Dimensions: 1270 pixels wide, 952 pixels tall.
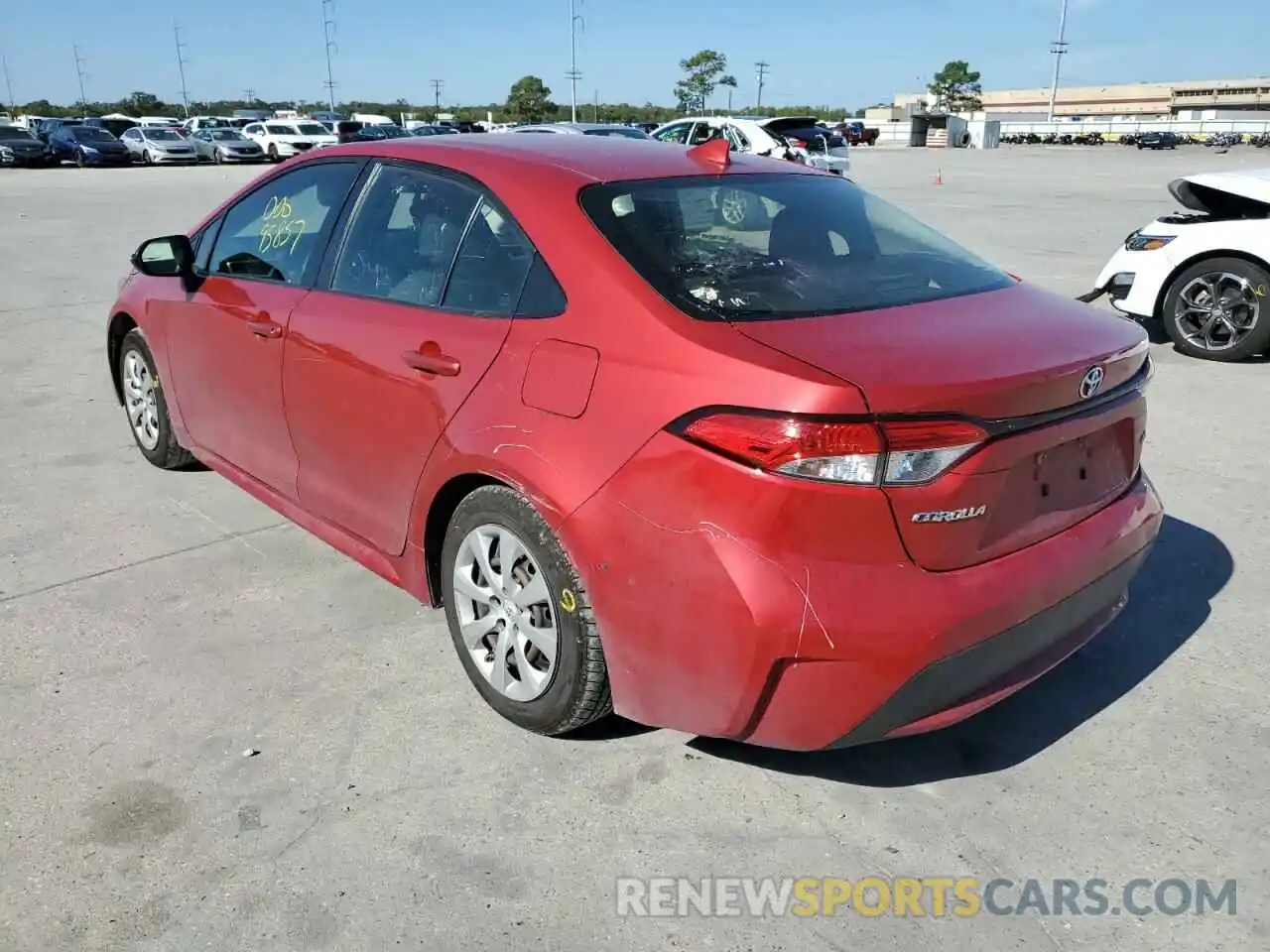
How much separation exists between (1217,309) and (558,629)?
687cm

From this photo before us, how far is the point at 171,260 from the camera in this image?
14.1ft

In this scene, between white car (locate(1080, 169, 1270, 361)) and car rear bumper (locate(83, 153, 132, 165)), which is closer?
white car (locate(1080, 169, 1270, 361))

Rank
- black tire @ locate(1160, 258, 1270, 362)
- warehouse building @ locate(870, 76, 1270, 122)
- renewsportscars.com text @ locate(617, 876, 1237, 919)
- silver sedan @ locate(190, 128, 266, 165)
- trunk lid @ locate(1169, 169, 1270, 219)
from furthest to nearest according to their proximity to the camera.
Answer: warehouse building @ locate(870, 76, 1270, 122) < silver sedan @ locate(190, 128, 266, 165) < trunk lid @ locate(1169, 169, 1270, 219) < black tire @ locate(1160, 258, 1270, 362) < renewsportscars.com text @ locate(617, 876, 1237, 919)

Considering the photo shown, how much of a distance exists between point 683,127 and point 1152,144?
5146 centimetres

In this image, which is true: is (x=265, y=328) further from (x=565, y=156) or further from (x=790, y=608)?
(x=790, y=608)

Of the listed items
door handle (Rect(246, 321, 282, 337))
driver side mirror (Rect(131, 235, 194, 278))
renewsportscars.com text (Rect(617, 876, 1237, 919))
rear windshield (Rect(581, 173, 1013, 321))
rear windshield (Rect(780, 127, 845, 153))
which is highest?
rear windshield (Rect(780, 127, 845, 153))

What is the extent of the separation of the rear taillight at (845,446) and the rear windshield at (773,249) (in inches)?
15.7

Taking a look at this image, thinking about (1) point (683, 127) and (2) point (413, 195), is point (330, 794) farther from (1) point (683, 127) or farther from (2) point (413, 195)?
(1) point (683, 127)

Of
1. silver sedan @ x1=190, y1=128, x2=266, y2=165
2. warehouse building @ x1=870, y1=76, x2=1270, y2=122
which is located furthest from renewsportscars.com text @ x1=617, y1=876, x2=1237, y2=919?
warehouse building @ x1=870, y1=76, x2=1270, y2=122

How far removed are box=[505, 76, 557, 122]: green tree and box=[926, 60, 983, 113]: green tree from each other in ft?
134

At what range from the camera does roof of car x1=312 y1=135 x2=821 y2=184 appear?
3.06 m

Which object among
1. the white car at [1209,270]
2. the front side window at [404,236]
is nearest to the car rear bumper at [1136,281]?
the white car at [1209,270]

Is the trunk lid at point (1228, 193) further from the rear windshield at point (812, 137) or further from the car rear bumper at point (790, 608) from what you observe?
the rear windshield at point (812, 137)

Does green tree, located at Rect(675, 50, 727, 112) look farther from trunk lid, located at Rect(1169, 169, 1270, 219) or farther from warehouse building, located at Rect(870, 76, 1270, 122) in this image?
trunk lid, located at Rect(1169, 169, 1270, 219)
